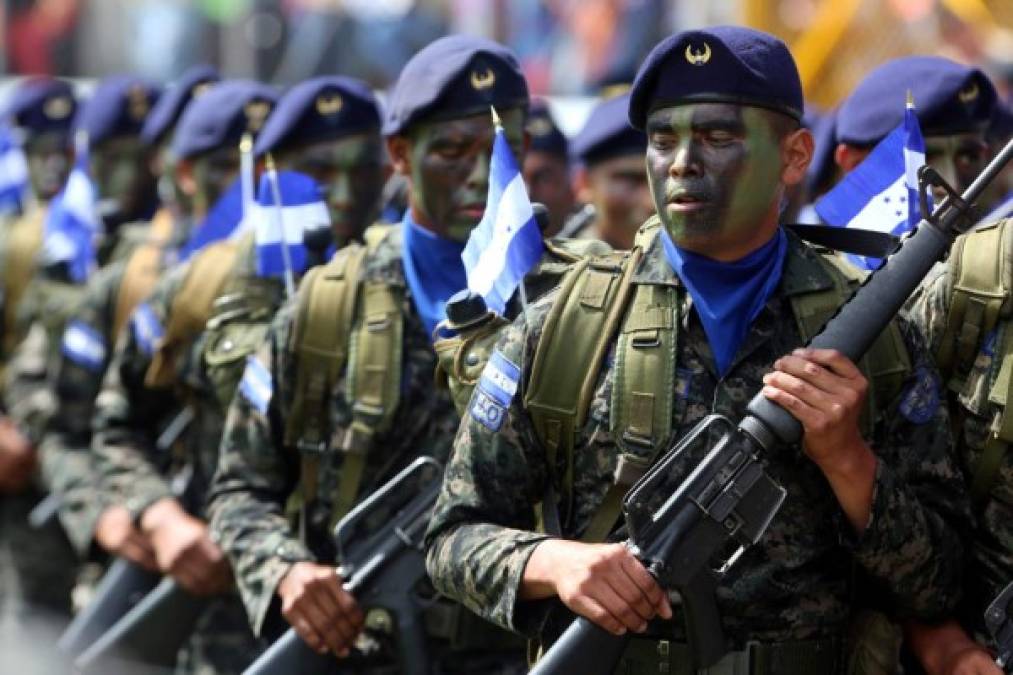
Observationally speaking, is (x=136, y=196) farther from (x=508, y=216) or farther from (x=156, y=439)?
(x=508, y=216)

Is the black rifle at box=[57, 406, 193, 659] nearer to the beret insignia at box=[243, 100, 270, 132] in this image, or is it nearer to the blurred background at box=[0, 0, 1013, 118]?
the beret insignia at box=[243, 100, 270, 132]

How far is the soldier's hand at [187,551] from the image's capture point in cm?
688

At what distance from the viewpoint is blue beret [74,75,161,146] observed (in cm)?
1032

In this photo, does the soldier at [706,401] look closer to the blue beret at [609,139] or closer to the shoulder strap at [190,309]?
the shoulder strap at [190,309]

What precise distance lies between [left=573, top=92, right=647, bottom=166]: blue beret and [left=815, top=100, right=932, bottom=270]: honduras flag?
192cm

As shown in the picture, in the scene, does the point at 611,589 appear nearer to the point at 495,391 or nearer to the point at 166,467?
the point at 495,391

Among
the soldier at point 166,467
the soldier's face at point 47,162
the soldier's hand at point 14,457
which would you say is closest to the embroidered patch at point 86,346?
the soldier at point 166,467

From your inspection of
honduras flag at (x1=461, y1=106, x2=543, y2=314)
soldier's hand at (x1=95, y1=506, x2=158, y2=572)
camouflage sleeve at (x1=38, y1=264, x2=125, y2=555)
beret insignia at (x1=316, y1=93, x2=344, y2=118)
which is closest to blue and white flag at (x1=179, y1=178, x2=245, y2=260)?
camouflage sleeve at (x1=38, y1=264, x2=125, y2=555)

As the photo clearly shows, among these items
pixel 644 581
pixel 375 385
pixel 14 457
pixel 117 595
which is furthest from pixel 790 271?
pixel 14 457

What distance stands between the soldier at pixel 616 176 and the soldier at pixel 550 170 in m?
0.74

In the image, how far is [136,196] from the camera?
34.0 feet

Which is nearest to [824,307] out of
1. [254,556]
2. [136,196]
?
[254,556]

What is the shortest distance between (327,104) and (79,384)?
1976 mm

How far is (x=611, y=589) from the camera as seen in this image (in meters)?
4.26
